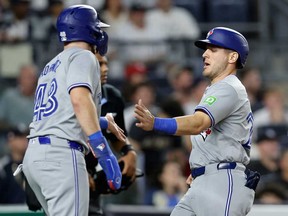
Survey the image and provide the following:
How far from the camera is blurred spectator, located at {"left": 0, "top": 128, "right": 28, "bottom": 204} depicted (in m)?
10.1

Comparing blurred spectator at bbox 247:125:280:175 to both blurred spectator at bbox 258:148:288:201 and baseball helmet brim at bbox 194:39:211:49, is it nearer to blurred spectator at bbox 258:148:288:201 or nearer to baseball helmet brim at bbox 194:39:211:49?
blurred spectator at bbox 258:148:288:201

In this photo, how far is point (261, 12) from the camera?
13117 millimetres

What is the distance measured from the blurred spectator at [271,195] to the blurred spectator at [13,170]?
2445 mm

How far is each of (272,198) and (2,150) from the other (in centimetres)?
328

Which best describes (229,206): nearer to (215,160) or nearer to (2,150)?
(215,160)

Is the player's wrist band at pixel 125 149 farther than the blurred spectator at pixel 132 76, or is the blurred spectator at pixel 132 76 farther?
the blurred spectator at pixel 132 76

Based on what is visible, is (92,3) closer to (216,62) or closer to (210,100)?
(216,62)

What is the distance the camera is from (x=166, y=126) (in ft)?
19.1

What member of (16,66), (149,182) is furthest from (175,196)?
(16,66)

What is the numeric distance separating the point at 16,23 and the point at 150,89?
222cm

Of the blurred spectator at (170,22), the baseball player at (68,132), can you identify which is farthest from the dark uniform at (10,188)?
the baseball player at (68,132)

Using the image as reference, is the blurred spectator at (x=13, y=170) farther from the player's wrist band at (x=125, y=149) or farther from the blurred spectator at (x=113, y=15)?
the player's wrist band at (x=125, y=149)

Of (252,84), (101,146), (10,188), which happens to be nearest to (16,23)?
(10,188)

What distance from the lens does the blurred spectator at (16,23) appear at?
12195mm
